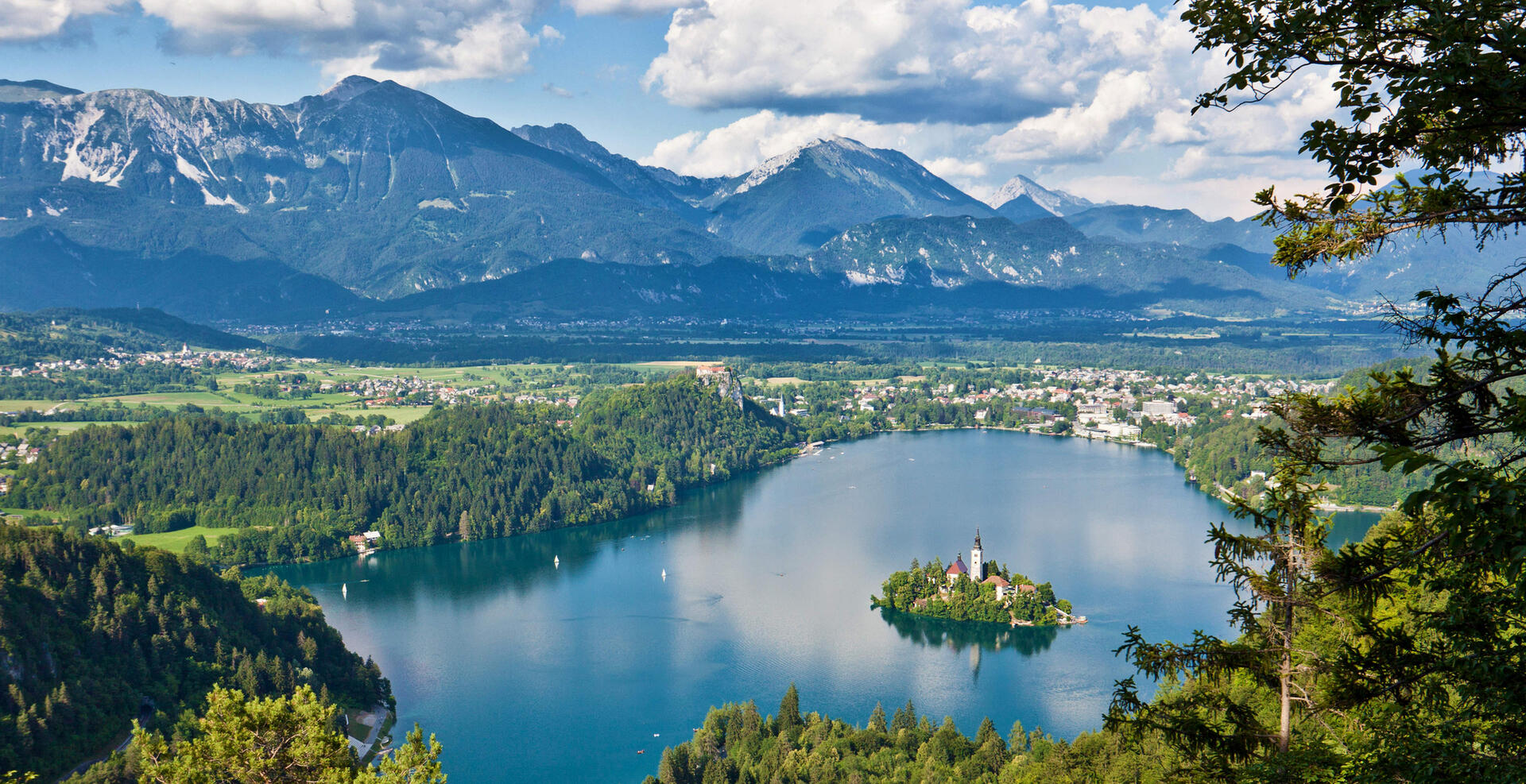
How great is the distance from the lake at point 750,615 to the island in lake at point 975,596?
0.71m

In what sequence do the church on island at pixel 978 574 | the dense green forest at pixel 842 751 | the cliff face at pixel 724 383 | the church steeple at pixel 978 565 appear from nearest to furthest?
the dense green forest at pixel 842 751 < the church on island at pixel 978 574 < the church steeple at pixel 978 565 < the cliff face at pixel 724 383

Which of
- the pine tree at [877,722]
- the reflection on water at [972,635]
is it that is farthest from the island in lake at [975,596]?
the pine tree at [877,722]

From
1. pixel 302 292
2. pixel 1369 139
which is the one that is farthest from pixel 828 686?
pixel 302 292

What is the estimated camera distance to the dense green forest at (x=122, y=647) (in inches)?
984

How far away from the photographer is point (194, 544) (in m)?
47.1

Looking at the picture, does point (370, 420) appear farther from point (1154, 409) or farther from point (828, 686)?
point (1154, 409)

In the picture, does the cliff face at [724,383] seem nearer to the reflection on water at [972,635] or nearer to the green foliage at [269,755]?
the reflection on water at [972,635]

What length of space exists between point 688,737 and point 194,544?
29.5m

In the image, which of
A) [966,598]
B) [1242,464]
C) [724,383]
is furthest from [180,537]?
[1242,464]

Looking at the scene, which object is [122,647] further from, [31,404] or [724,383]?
[31,404]

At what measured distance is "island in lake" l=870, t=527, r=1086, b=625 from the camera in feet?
118

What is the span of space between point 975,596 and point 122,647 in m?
25.2

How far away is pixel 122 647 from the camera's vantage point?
28750 millimetres

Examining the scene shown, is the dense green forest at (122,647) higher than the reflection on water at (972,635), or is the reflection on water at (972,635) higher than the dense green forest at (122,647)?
the dense green forest at (122,647)
